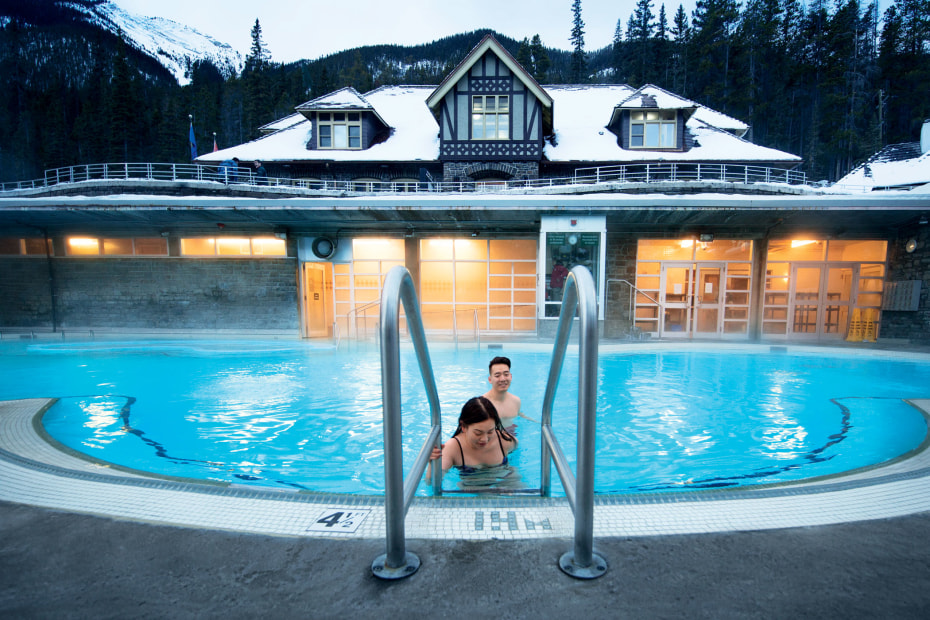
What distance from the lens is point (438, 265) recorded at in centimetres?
1400

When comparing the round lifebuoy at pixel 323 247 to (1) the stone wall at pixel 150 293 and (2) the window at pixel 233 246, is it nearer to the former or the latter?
(1) the stone wall at pixel 150 293

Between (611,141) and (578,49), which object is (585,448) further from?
(578,49)

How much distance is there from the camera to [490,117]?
16.6 m

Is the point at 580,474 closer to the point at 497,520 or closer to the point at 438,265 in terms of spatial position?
the point at 497,520

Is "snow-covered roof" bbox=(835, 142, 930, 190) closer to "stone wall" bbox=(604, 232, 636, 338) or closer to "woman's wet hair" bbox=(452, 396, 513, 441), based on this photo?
"stone wall" bbox=(604, 232, 636, 338)

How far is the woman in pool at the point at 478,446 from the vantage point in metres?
3.33

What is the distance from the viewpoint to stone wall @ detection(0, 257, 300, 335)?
13.3 metres

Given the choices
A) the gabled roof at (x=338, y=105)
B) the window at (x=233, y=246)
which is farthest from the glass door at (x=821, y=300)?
the gabled roof at (x=338, y=105)

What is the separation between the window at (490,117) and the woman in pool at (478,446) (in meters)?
14.9

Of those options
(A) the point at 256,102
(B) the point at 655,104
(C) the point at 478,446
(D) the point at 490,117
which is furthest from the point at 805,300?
(A) the point at 256,102

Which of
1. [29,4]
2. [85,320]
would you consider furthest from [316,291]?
[29,4]

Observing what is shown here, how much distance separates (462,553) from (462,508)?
0.42 metres

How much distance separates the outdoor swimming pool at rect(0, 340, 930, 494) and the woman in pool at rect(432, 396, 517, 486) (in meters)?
0.41

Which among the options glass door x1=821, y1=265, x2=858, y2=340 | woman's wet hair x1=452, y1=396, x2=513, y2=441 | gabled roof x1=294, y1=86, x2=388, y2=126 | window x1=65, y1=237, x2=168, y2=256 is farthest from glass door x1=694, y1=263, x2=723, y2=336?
window x1=65, y1=237, x2=168, y2=256
